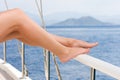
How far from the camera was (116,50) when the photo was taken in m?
24.6

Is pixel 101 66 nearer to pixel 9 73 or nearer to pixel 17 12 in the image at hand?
pixel 17 12

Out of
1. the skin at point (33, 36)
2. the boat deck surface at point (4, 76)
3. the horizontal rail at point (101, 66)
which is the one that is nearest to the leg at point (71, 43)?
the skin at point (33, 36)

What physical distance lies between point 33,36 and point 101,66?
33 cm

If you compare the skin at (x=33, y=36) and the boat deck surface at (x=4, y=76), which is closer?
the skin at (x=33, y=36)

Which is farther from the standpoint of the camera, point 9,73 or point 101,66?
point 9,73

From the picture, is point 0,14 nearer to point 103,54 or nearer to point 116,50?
point 103,54

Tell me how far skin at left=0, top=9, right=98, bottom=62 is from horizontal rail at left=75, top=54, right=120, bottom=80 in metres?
0.08

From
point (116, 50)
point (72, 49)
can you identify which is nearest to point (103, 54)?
point (116, 50)

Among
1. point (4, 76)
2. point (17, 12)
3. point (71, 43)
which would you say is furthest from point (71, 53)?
point (4, 76)

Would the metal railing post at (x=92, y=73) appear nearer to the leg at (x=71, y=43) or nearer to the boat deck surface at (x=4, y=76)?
the leg at (x=71, y=43)

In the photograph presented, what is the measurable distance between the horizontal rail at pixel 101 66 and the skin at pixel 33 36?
3.0 inches

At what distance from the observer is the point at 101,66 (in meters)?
1.02

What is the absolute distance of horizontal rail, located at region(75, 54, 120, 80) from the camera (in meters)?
0.95

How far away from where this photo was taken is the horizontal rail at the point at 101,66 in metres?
0.95
